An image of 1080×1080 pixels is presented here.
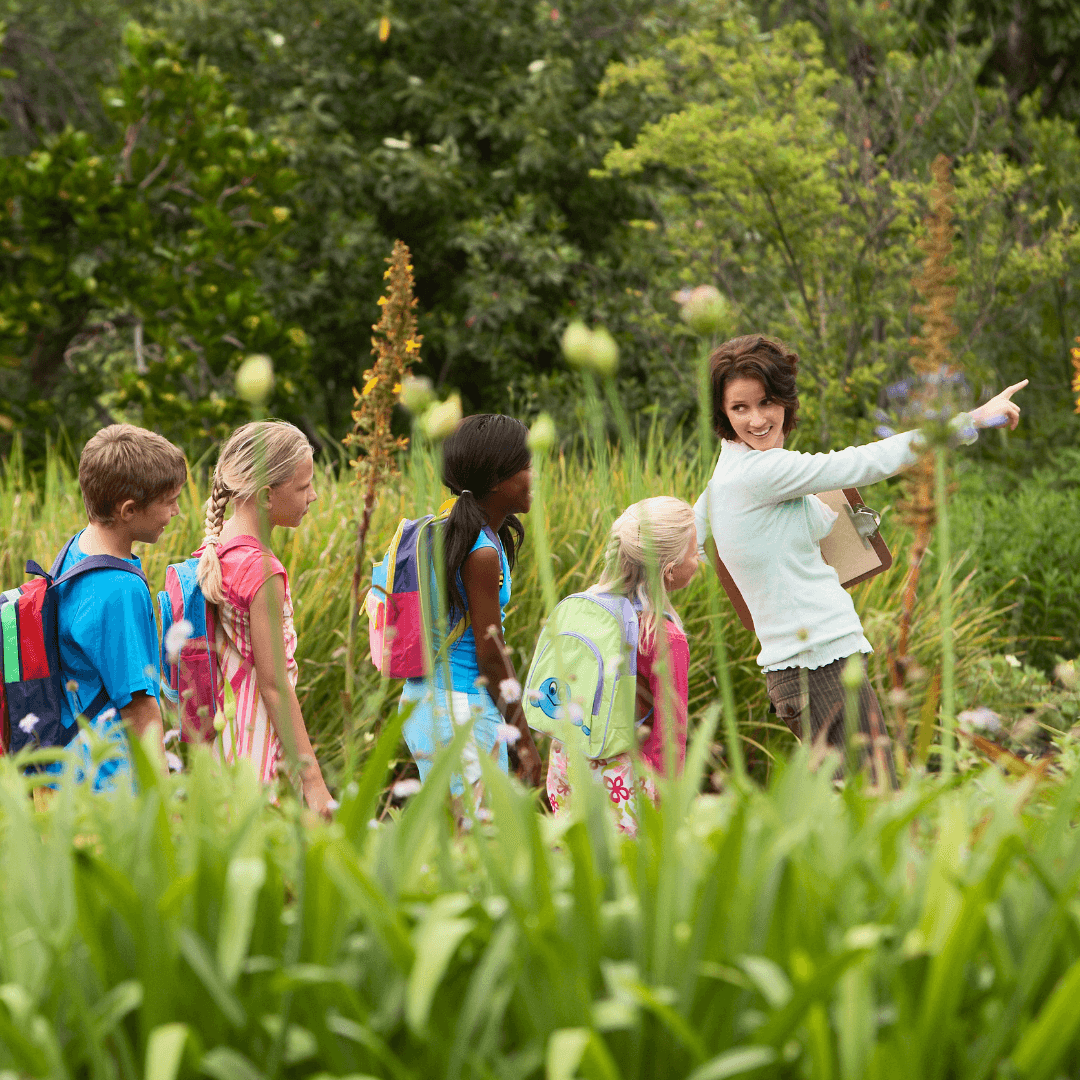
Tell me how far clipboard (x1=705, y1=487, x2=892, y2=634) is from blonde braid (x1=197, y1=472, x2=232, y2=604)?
143 centimetres

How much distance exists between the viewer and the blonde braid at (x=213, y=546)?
2832mm

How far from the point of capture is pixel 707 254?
8.38 meters

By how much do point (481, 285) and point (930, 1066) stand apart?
9632mm

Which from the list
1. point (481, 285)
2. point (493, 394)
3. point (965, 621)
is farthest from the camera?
point (493, 394)

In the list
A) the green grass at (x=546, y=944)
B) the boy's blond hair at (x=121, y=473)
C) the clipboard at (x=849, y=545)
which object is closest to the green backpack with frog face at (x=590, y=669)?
the clipboard at (x=849, y=545)

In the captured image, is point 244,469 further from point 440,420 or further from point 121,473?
point 440,420

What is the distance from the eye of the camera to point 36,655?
8.47 feet

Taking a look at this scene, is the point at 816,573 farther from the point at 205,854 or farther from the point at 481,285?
the point at 481,285

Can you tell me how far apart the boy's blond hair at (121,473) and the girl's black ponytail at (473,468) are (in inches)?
29.0

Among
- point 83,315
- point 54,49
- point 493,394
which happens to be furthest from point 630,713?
point 54,49

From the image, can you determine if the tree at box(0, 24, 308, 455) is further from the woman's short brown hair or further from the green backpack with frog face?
the green backpack with frog face

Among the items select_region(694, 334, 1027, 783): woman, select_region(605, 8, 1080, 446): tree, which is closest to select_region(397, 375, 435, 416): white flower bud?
select_region(694, 334, 1027, 783): woman

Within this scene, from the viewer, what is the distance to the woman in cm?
309

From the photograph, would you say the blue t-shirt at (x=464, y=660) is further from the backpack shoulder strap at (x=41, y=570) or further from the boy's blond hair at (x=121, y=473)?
the backpack shoulder strap at (x=41, y=570)
